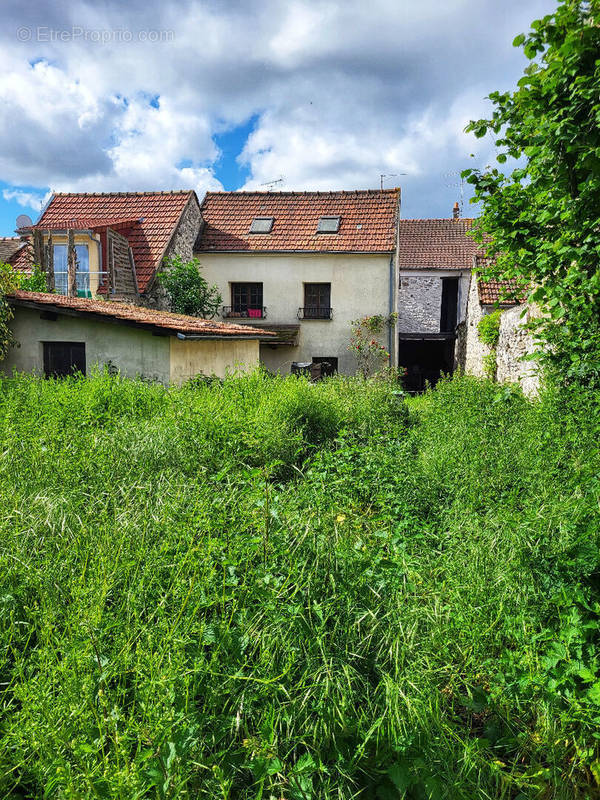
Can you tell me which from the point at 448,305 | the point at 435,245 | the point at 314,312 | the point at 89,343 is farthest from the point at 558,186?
the point at 435,245

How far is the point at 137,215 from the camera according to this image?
18.8 metres

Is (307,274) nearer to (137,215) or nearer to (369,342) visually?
(369,342)

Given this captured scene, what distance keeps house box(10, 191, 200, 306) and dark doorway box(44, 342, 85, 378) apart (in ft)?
14.9

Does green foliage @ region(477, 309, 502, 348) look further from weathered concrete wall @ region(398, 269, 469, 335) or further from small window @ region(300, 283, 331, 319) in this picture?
weathered concrete wall @ region(398, 269, 469, 335)

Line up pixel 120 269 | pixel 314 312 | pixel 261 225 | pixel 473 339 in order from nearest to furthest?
pixel 120 269 < pixel 473 339 < pixel 314 312 < pixel 261 225

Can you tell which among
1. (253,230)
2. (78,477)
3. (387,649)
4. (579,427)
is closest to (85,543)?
(78,477)

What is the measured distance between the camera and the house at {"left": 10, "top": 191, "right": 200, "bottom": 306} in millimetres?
15555

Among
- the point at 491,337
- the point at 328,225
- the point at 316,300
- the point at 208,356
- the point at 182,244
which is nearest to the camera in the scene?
the point at 208,356

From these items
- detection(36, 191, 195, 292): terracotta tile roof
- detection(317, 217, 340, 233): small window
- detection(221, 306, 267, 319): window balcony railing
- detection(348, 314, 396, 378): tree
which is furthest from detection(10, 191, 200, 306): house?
detection(348, 314, 396, 378): tree

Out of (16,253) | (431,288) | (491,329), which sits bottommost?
(491,329)

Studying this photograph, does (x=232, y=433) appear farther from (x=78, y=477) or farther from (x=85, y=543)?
(x=85, y=543)

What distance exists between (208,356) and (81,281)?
6810 mm

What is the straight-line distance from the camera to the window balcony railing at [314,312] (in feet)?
63.0

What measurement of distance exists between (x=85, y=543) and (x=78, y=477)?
137 centimetres
